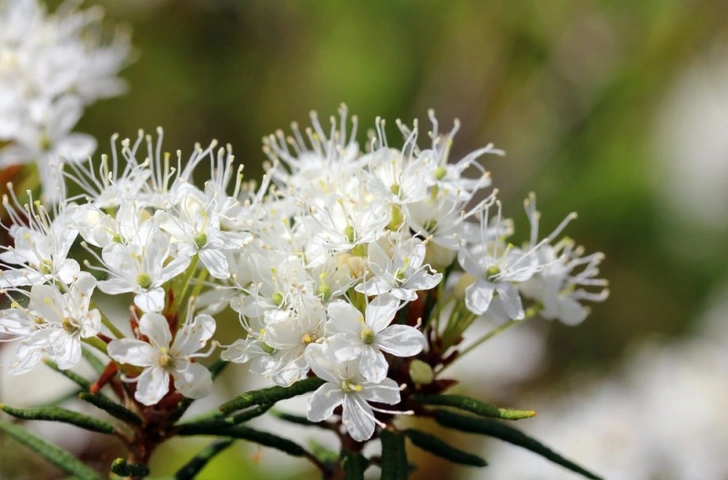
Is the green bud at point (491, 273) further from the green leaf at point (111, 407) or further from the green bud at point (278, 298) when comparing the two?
the green leaf at point (111, 407)

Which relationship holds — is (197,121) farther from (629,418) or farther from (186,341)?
(186,341)

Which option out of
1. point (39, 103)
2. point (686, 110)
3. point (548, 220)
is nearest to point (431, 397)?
point (39, 103)

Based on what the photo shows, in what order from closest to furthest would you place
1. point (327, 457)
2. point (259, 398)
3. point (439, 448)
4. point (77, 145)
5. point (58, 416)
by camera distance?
1. point (259, 398)
2. point (58, 416)
3. point (439, 448)
4. point (327, 457)
5. point (77, 145)

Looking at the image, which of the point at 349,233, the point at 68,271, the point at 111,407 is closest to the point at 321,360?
the point at 349,233

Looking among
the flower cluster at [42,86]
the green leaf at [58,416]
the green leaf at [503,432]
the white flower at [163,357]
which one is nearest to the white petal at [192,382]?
the white flower at [163,357]

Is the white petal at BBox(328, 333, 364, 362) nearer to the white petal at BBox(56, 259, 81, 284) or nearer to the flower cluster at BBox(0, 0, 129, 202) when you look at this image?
the white petal at BBox(56, 259, 81, 284)

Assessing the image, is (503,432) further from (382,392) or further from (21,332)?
(21,332)

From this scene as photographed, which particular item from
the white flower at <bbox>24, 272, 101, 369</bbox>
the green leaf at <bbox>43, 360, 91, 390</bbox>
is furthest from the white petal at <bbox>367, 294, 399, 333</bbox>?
the green leaf at <bbox>43, 360, 91, 390</bbox>
